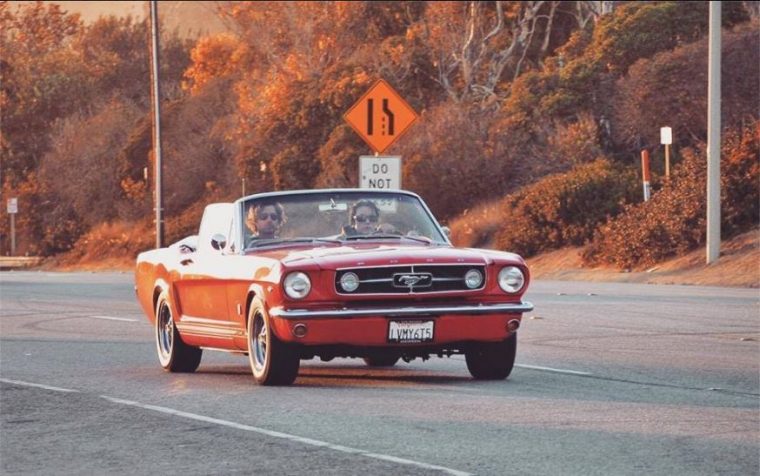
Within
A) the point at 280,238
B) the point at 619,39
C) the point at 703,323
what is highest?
the point at 619,39

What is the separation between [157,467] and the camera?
9.73 meters

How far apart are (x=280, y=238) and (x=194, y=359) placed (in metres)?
1.74

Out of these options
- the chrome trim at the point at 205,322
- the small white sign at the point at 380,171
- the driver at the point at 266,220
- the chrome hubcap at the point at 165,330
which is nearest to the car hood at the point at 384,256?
the driver at the point at 266,220

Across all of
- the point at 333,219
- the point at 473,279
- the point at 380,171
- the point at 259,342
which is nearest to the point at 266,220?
the point at 333,219

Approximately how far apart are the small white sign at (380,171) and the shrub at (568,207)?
8.47 m

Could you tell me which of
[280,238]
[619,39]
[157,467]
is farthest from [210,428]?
[619,39]

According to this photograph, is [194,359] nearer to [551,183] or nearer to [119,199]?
[551,183]

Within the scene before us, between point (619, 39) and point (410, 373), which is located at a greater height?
point (619, 39)

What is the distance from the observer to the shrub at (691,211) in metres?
34.3

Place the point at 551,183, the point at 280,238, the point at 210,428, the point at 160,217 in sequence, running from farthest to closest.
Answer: the point at 160,217
the point at 551,183
the point at 280,238
the point at 210,428

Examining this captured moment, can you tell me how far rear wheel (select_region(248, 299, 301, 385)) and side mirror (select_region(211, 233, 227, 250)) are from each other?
1.04 metres

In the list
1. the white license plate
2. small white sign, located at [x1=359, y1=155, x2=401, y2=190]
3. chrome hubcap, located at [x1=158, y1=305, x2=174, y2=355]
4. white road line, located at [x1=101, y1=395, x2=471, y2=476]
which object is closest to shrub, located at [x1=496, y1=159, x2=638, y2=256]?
small white sign, located at [x1=359, y1=155, x2=401, y2=190]

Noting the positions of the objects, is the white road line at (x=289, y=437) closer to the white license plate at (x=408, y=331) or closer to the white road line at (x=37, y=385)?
the white road line at (x=37, y=385)

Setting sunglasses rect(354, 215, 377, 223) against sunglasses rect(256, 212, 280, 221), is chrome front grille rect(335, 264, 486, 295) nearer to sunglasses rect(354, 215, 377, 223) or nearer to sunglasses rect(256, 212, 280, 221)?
sunglasses rect(354, 215, 377, 223)
